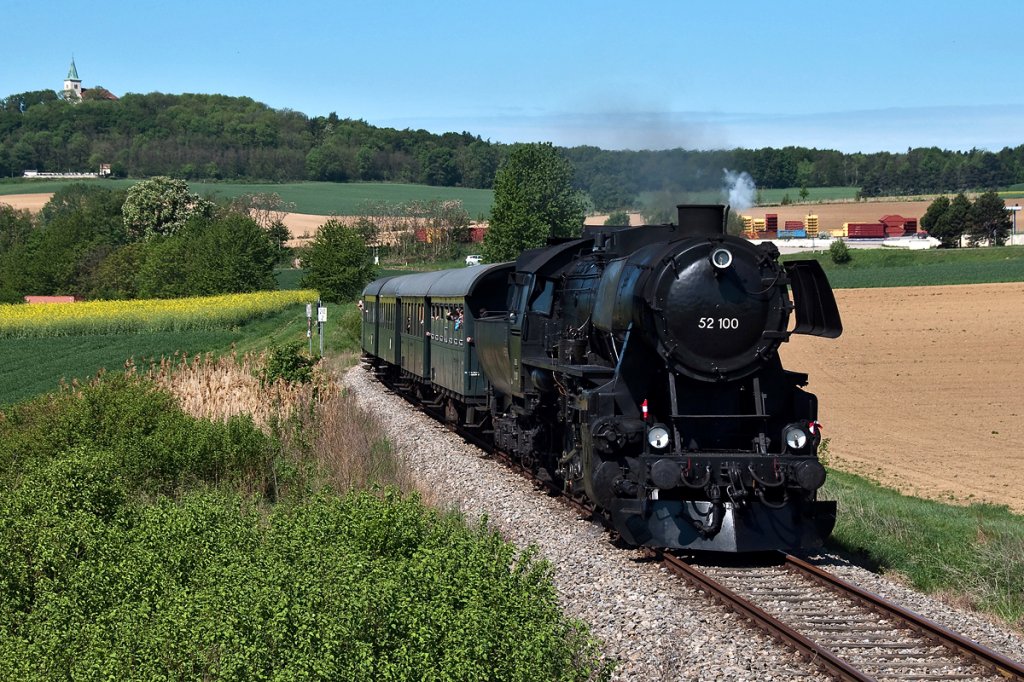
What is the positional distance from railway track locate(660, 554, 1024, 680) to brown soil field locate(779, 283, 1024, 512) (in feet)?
35.8

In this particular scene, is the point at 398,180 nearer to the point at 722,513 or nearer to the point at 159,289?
the point at 159,289

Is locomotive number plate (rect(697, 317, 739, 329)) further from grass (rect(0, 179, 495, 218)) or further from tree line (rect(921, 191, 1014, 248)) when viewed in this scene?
grass (rect(0, 179, 495, 218))

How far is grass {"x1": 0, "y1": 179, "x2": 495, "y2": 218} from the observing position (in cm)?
12775

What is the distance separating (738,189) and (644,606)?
926 centimetres

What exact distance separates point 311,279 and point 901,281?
3769 cm

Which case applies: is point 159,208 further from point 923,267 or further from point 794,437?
point 794,437

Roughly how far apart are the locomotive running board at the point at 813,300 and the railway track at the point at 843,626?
2.55 metres

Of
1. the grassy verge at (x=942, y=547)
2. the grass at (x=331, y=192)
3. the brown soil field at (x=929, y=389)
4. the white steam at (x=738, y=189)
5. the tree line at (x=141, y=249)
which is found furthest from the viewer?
the grass at (x=331, y=192)

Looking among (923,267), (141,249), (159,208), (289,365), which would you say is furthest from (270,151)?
(289,365)

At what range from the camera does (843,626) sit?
30.6ft

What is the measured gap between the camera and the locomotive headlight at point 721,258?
1134 cm

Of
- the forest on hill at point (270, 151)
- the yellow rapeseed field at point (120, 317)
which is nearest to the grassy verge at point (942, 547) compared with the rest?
the yellow rapeseed field at point (120, 317)

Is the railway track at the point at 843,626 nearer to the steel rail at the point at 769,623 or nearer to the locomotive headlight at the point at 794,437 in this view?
the steel rail at the point at 769,623

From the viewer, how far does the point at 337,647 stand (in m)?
6.17
